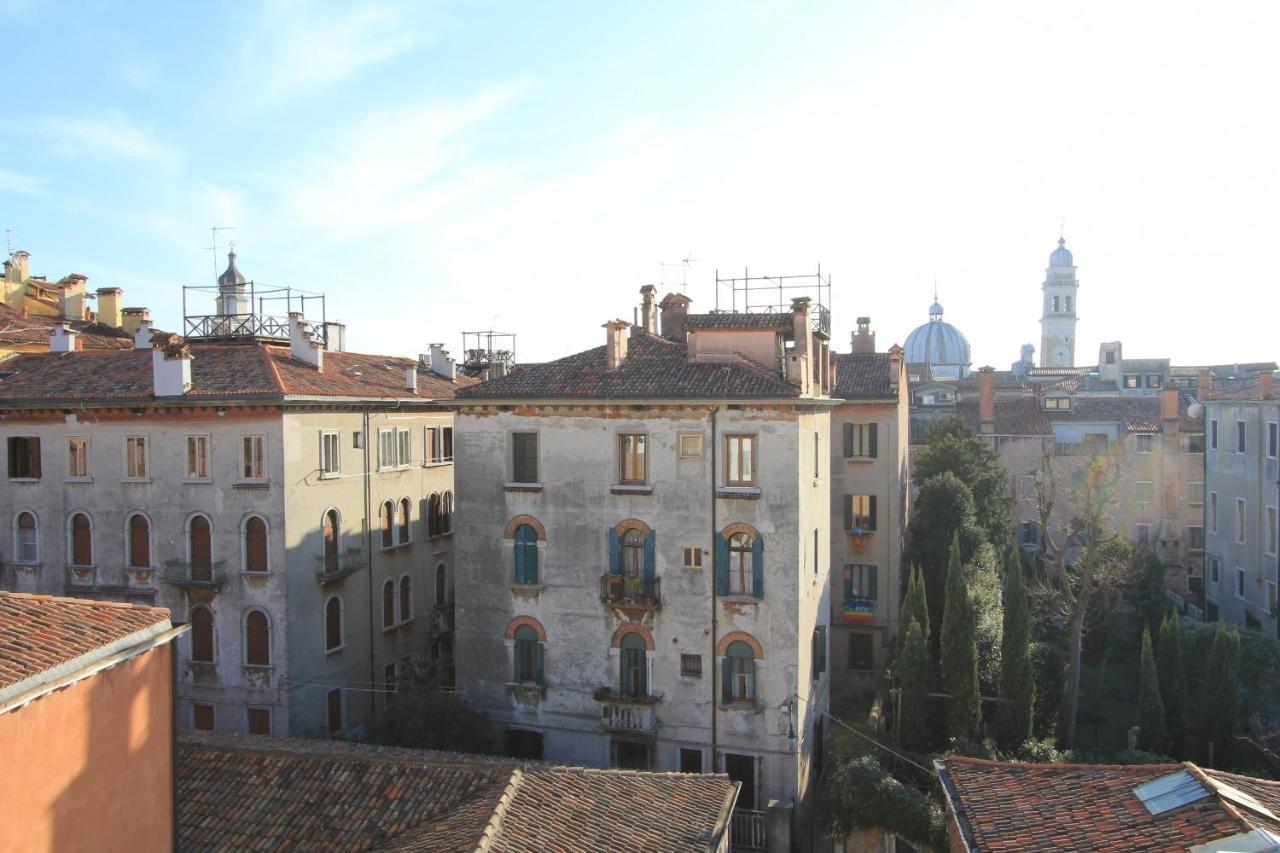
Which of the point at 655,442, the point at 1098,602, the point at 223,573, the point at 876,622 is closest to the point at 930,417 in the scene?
the point at 1098,602

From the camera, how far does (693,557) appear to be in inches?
947

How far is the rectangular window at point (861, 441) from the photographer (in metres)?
34.2

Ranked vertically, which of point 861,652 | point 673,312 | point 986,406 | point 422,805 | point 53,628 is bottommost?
point 861,652

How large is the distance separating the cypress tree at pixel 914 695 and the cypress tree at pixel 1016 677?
2.10m

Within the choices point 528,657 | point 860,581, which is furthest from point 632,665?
point 860,581

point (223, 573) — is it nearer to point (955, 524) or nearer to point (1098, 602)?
point (955, 524)

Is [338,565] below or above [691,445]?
below

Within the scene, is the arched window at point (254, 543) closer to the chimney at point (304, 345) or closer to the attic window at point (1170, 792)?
the chimney at point (304, 345)

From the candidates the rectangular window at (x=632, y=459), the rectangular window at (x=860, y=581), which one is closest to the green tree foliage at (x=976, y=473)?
the rectangular window at (x=860, y=581)

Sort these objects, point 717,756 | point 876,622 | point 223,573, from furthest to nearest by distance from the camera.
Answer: point 876,622, point 223,573, point 717,756

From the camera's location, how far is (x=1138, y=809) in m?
13.9

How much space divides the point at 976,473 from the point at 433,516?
21732 millimetres

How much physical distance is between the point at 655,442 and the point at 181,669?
14.4m

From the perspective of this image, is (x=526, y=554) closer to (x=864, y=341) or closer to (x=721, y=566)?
(x=721, y=566)
